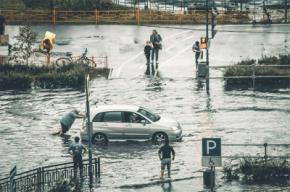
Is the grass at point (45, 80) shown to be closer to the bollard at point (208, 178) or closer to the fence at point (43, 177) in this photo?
the fence at point (43, 177)

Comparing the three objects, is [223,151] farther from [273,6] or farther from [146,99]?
[273,6]

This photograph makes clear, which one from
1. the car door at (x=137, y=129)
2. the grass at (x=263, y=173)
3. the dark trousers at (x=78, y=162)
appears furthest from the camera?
Answer: the car door at (x=137, y=129)

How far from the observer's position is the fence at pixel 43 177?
1187 inches

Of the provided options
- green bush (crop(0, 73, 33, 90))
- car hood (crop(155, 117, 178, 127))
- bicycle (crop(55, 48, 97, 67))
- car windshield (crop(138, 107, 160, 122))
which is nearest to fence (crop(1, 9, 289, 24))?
bicycle (crop(55, 48, 97, 67))

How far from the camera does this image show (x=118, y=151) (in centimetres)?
3553

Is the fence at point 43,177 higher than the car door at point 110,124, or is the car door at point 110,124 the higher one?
the car door at point 110,124

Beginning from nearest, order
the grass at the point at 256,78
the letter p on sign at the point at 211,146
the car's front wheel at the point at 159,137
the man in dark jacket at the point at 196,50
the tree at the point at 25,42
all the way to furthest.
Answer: the letter p on sign at the point at 211,146 < the car's front wheel at the point at 159,137 < the grass at the point at 256,78 < the man in dark jacket at the point at 196,50 < the tree at the point at 25,42

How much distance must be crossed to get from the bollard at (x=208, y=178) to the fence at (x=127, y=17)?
36.8 m

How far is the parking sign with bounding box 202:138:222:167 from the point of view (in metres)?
30.1

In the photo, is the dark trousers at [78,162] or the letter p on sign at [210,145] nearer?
the letter p on sign at [210,145]

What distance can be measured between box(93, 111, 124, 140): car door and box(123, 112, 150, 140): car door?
22cm

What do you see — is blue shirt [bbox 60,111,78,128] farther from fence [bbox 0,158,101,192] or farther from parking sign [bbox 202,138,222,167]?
parking sign [bbox 202,138,222,167]

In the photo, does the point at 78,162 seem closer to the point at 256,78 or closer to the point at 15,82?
the point at 15,82

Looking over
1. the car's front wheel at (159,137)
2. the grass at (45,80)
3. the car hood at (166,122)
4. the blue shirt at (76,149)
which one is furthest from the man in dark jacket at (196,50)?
the blue shirt at (76,149)
